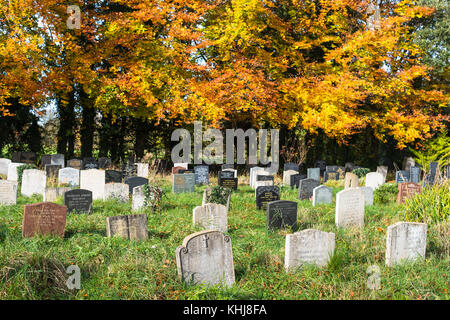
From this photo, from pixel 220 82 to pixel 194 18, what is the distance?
9.18 feet

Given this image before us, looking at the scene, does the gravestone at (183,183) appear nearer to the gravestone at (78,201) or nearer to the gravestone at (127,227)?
the gravestone at (78,201)

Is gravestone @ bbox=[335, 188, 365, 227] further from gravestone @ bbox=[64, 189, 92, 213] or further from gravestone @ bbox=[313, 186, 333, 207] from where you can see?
gravestone @ bbox=[64, 189, 92, 213]

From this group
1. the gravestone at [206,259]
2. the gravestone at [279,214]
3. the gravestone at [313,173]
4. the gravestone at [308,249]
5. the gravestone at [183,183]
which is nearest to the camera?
the gravestone at [206,259]

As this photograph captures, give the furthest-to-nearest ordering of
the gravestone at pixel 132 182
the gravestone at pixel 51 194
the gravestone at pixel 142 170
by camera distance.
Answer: the gravestone at pixel 142 170
the gravestone at pixel 132 182
the gravestone at pixel 51 194

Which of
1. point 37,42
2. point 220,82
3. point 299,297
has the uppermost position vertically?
point 37,42

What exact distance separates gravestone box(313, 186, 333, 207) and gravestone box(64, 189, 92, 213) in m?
5.68

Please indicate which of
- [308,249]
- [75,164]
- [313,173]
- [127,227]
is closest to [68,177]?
[75,164]

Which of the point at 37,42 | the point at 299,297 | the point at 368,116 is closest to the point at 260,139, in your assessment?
the point at 368,116

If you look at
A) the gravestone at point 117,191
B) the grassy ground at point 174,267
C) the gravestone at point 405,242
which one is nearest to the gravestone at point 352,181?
the grassy ground at point 174,267

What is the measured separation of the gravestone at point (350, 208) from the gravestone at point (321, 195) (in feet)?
5.22

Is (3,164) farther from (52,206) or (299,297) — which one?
(299,297)

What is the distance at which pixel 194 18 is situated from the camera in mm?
14992

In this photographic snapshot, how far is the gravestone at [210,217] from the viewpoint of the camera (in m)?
7.56

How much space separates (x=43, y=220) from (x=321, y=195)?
267 inches
